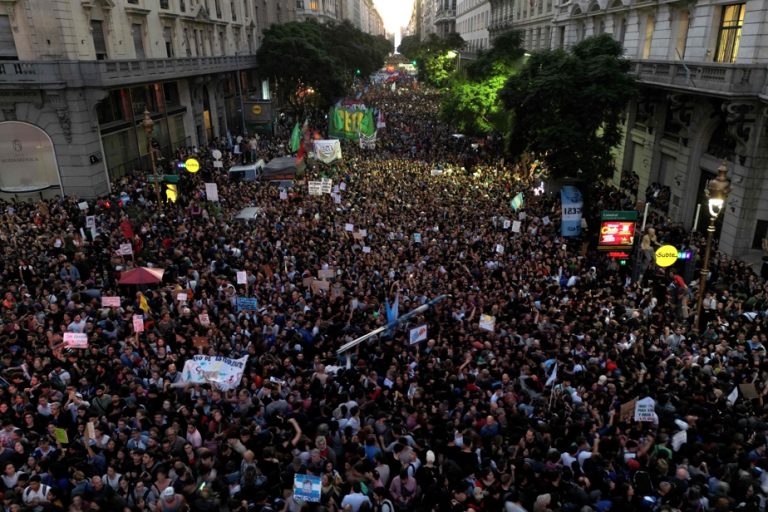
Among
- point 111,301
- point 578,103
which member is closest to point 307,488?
point 111,301

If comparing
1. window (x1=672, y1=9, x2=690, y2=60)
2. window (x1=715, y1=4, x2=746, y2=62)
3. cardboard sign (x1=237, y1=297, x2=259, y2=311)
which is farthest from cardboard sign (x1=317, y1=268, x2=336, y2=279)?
window (x1=672, y1=9, x2=690, y2=60)

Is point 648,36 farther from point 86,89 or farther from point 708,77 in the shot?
point 86,89

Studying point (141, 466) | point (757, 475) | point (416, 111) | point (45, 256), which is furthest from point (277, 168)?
point (416, 111)

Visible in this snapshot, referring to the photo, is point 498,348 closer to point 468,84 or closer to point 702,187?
point 702,187

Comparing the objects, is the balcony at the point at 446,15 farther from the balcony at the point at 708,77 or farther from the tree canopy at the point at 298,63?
the balcony at the point at 708,77

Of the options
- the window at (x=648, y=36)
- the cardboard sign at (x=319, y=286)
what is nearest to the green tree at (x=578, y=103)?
the window at (x=648, y=36)

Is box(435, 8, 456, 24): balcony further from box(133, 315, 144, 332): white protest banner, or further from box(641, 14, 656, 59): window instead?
box(133, 315, 144, 332): white protest banner
